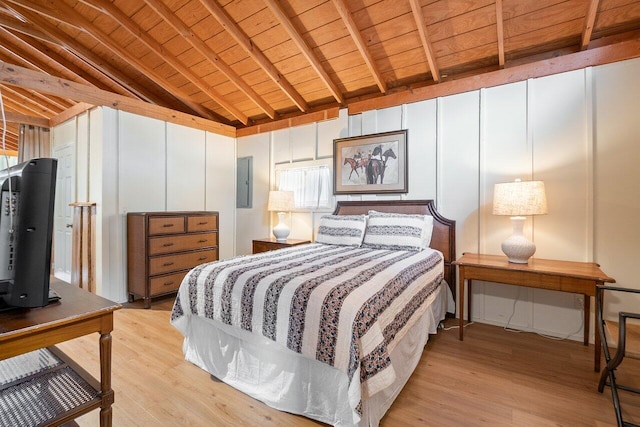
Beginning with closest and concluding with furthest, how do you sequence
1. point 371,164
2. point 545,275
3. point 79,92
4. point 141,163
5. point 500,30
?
point 545,275
point 500,30
point 79,92
point 371,164
point 141,163

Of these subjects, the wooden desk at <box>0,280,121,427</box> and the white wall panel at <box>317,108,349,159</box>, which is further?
the white wall panel at <box>317,108,349,159</box>

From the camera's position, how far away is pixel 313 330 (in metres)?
1.49

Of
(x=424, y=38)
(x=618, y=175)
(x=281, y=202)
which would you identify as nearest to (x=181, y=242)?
(x=281, y=202)

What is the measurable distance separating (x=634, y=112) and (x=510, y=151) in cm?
87

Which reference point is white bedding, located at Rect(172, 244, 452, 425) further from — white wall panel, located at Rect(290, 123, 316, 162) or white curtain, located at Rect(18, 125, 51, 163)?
white curtain, located at Rect(18, 125, 51, 163)

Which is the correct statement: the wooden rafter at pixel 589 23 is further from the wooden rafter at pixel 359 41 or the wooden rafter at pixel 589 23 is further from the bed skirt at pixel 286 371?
the bed skirt at pixel 286 371

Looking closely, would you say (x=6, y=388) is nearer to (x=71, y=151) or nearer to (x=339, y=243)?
(x=339, y=243)

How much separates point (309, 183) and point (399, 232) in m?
1.58

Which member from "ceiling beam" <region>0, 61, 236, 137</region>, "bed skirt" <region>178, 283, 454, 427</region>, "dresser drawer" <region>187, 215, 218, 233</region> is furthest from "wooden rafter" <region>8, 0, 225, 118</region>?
"bed skirt" <region>178, 283, 454, 427</region>

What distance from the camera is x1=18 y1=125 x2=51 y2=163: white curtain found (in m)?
4.54

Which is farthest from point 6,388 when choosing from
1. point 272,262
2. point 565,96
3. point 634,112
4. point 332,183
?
point 634,112

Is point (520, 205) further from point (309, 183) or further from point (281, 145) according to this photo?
point (281, 145)

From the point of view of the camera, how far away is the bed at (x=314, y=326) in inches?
55.4

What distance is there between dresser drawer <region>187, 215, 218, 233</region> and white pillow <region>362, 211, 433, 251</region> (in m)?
2.07
